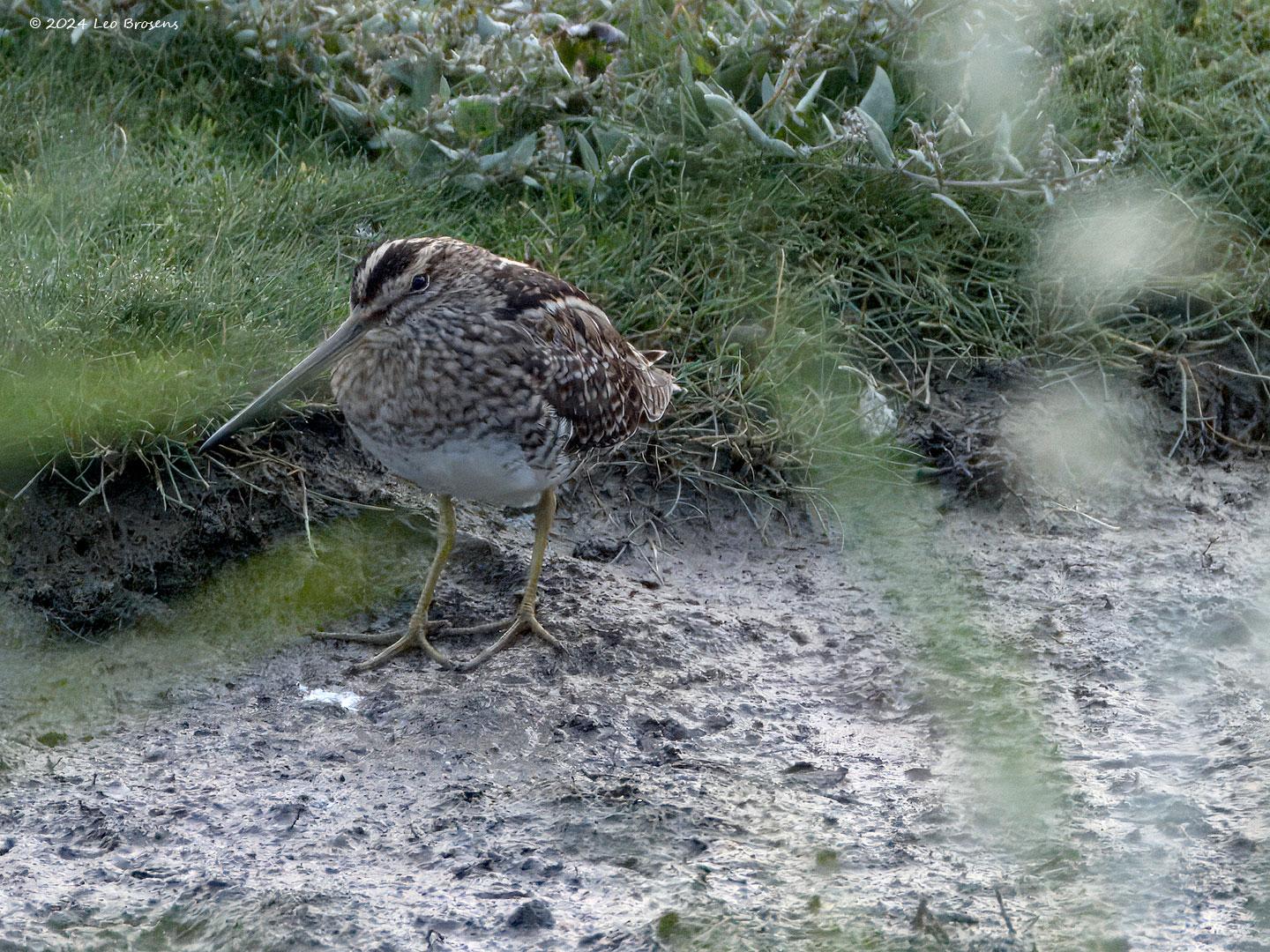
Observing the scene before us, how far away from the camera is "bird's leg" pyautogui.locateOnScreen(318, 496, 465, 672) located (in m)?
3.90

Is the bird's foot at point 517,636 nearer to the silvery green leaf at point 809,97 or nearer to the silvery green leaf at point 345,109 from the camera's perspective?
the silvery green leaf at point 809,97

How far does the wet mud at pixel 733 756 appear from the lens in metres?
2.77

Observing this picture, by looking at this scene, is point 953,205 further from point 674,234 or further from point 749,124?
point 674,234

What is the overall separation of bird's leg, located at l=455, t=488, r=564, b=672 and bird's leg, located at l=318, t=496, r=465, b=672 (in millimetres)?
99

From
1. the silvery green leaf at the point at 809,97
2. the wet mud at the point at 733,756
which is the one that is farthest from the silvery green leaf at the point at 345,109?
the wet mud at the point at 733,756

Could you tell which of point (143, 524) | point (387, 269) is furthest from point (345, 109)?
point (143, 524)

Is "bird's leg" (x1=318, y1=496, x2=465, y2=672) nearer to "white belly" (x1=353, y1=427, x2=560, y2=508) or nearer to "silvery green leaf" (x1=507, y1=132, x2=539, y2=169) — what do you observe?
"white belly" (x1=353, y1=427, x2=560, y2=508)

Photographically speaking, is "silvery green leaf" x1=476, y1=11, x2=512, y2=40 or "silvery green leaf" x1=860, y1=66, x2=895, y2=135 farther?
"silvery green leaf" x1=476, y1=11, x2=512, y2=40

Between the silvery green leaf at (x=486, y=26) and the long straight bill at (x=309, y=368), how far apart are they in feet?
7.31

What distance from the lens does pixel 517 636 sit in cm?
395

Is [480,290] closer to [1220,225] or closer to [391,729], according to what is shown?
[391,729]

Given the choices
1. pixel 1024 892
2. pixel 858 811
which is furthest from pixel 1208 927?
pixel 858 811

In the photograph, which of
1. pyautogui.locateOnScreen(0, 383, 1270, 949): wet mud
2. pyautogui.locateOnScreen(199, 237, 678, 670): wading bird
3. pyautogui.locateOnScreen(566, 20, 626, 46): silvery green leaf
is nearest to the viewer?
pyautogui.locateOnScreen(0, 383, 1270, 949): wet mud

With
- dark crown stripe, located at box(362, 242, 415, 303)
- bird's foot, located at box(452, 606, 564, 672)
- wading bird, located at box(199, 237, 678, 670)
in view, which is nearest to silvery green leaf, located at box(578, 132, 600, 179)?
wading bird, located at box(199, 237, 678, 670)
